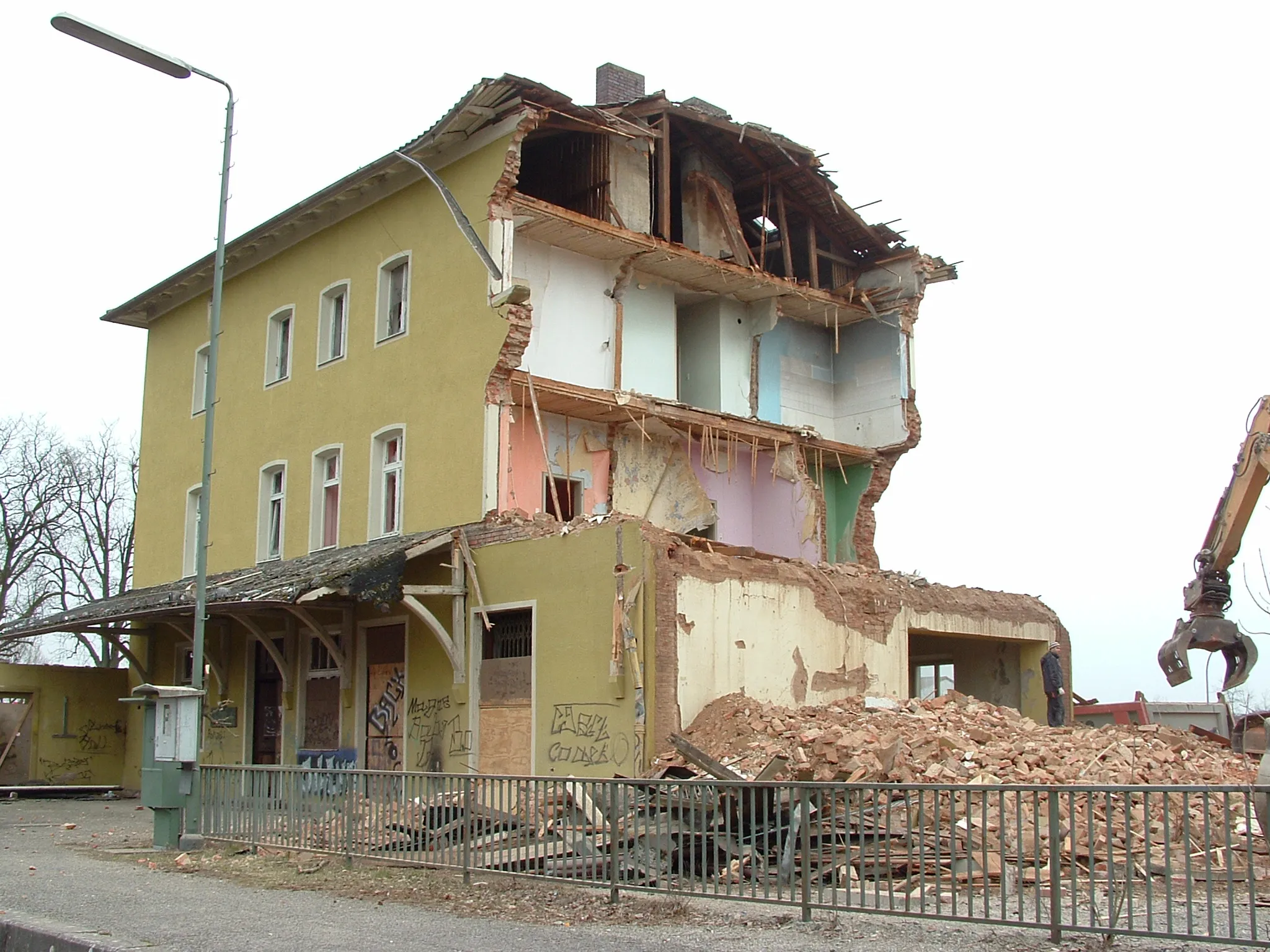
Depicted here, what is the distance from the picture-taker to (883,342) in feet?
88.0

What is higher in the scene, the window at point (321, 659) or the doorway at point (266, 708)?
the window at point (321, 659)

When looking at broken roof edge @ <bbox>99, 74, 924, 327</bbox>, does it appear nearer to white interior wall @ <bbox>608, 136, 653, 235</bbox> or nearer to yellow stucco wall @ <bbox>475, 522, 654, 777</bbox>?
white interior wall @ <bbox>608, 136, 653, 235</bbox>

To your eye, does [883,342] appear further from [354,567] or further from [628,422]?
[354,567]

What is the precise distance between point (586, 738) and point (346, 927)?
789cm

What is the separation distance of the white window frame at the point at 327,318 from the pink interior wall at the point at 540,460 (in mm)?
4614

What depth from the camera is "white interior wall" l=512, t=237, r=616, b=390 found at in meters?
22.2

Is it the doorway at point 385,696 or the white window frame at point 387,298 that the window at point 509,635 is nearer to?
the doorway at point 385,696

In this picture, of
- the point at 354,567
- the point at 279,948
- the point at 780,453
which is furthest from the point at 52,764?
the point at 279,948

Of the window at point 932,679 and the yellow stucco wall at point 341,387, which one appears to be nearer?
the yellow stucco wall at point 341,387

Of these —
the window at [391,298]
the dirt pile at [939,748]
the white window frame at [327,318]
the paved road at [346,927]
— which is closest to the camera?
the paved road at [346,927]

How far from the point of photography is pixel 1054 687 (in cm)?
2261

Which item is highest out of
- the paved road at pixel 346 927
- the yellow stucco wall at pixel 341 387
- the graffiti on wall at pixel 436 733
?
the yellow stucco wall at pixel 341 387

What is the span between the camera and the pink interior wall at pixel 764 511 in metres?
25.2

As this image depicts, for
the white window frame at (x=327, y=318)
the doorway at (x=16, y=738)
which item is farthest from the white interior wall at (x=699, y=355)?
the doorway at (x=16, y=738)
